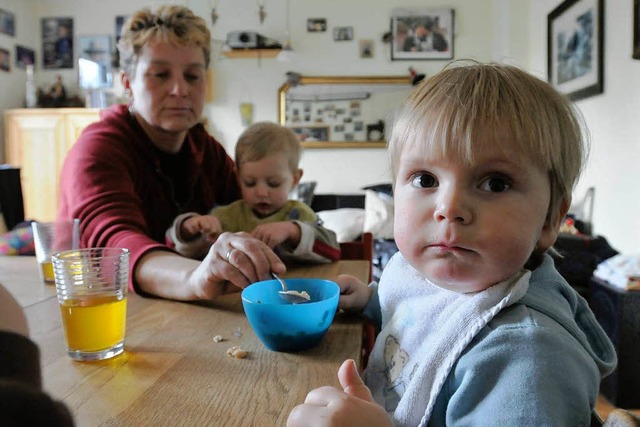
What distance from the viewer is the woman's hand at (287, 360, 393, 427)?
0.53 m

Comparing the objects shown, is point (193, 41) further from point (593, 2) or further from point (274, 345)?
point (593, 2)

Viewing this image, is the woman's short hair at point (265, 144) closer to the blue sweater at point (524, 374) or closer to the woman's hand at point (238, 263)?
the woman's hand at point (238, 263)

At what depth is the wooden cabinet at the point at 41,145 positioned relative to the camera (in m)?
5.27

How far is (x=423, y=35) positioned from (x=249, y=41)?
168cm

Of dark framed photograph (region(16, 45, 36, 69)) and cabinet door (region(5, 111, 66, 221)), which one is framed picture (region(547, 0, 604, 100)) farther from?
dark framed photograph (region(16, 45, 36, 69))

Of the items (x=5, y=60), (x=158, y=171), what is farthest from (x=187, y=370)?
(x=5, y=60)

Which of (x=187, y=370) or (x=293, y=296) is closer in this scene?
(x=187, y=370)

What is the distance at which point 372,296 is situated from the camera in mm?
980

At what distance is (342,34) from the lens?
5.24 metres

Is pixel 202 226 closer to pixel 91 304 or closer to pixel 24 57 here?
pixel 91 304

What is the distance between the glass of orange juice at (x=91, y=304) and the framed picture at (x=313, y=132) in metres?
4.54

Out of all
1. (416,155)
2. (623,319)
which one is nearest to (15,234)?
(416,155)

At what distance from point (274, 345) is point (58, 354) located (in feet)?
0.98

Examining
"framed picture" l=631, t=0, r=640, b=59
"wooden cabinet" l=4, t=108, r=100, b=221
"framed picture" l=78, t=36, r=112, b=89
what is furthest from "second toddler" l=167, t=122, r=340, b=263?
"framed picture" l=78, t=36, r=112, b=89
